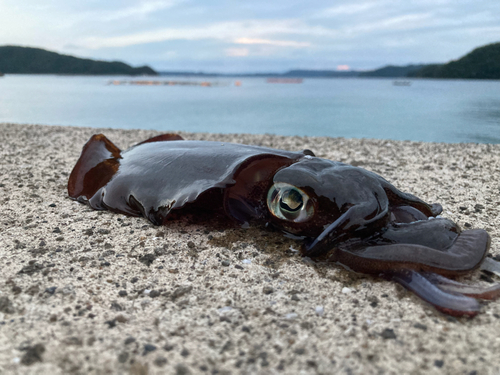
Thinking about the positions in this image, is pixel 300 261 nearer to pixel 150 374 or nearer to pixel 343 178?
pixel 343 178

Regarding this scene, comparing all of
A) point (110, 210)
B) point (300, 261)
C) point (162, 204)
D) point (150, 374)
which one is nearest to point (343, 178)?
point (300, 261)

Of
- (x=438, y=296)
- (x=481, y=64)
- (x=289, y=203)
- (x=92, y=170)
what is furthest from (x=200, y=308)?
(x=481, y=64)

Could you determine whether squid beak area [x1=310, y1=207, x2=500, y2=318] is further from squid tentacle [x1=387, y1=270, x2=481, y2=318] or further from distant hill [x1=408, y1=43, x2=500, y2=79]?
distant hill [x1=408, y1=43, x2=500, y2=79]

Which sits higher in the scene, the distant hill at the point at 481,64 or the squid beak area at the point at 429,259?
the distant hill at the point at 481,64

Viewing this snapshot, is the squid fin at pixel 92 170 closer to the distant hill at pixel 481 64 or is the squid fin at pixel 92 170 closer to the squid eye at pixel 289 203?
the squid eye at pixel 289 203

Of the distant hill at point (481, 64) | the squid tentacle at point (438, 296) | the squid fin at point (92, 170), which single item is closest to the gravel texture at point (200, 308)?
the squid tentacle at point (438, 296)

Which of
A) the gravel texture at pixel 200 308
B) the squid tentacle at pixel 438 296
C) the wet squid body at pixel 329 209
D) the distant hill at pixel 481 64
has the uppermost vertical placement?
the distant hill at pixel 481 64

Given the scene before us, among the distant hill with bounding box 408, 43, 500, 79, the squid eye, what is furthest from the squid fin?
the distant hill with bounding box 408, 43, 500, 79

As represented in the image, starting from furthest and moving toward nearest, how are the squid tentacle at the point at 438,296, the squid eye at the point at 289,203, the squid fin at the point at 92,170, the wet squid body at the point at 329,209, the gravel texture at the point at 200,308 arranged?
the squid fin at the point at 92,170, the squid eye at the point at 289,203, the wet squid body at the point at 329,209, the squid tentacle at the point at 438,296, the gravel texture at the point at 200,308

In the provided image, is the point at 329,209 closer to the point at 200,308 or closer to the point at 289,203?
the point at 289,203

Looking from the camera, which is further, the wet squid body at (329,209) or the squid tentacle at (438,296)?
the wet squid body at (329,209)
